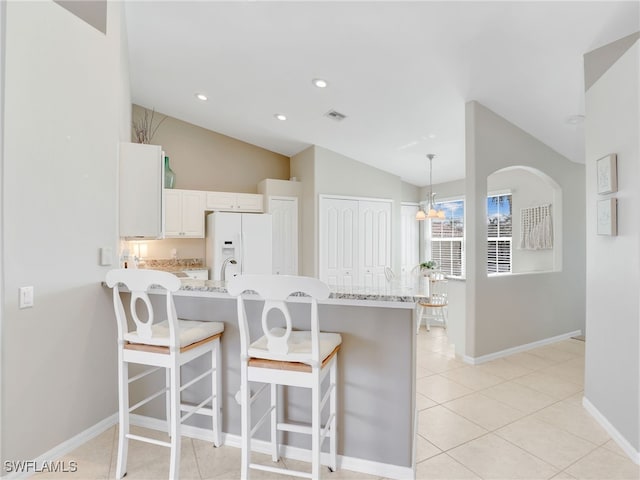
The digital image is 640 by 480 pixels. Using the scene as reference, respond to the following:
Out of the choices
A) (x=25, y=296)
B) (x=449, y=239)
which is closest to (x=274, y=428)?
(x=25, y=296)

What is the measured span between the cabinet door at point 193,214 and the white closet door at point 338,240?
71.3 inches

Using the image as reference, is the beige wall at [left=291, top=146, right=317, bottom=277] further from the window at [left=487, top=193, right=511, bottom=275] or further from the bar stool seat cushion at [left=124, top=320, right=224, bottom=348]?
the bar stool seat cushion at [left=124, top=320, right=224, bottom=348]

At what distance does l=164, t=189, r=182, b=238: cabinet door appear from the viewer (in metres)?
4.86

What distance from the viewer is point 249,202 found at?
5371 mm

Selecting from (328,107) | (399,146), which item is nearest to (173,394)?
(328,107)

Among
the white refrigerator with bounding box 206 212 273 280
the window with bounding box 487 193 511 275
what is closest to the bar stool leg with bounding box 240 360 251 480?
the white refrigerator with bounding box 206 212 273 280

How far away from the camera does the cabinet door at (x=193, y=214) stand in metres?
4.98

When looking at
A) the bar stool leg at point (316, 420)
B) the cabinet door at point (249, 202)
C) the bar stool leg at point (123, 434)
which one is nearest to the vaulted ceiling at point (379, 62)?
the cabinet door at point (249, 202)

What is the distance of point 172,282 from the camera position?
1701 mm

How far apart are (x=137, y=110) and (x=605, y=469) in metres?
6.45

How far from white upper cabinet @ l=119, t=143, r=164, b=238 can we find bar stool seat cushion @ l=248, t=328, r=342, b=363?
61.7 inches

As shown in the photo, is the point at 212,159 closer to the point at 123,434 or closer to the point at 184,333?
the point at 184,333

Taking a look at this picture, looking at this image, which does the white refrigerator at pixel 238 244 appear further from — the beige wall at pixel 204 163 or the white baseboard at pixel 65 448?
the white baseboard at pixel 65 448

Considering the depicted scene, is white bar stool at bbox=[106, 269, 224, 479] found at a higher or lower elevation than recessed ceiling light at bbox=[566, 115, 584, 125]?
lower
